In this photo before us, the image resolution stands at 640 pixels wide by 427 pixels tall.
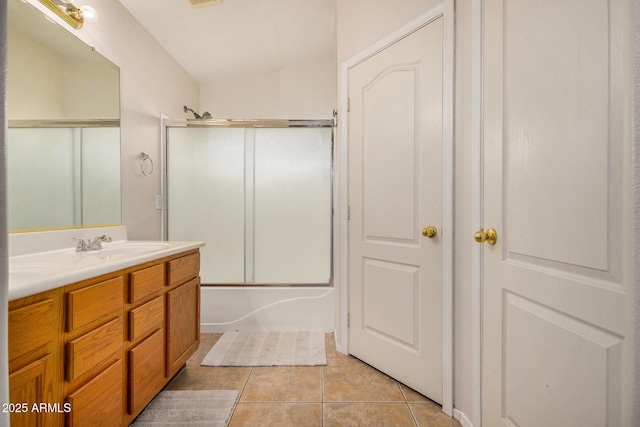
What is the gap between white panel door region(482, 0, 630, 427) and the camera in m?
0.70

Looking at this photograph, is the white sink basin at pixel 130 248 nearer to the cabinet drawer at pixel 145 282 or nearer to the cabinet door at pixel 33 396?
the cabinet drawer at pixel 145 282

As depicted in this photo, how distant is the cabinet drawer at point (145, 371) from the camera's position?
4.02 feet

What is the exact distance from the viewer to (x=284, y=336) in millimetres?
2385

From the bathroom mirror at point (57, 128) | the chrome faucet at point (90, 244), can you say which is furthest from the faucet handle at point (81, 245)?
the bathroom mirror at point (57, 128)

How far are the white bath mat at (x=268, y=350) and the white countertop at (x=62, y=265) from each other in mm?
886

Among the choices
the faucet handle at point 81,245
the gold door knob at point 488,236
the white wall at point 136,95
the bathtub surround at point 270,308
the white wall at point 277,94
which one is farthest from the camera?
the white wall at point 277,94

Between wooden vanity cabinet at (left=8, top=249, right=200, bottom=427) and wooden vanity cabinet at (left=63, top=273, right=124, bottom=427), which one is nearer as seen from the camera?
wooden vanity cabinet at (left=8, top=249, right=200, bottom=427)

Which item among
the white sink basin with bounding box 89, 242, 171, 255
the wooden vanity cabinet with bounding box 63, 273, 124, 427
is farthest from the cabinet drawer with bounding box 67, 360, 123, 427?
the white sink basin with bounding box 89, 242, 171, 255

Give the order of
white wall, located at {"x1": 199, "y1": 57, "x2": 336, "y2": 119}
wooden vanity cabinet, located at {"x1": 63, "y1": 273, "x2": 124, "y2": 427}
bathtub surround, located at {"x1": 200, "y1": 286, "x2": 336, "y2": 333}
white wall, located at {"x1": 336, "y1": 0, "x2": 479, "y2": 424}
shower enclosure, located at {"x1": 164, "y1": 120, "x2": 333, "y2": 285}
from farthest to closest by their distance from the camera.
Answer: white wall, located at {"x1": 199, "y1": 57, "x2": 336, "y2": 119}
shower enclosure, located at {"x1": 164, "y1": 120, "x2": 333, "y2": 285}
bathtub surround, located at {"x1": 200, "y1": 286, "x2": 336, "y2": 333}
white wall, located at {"x1": 336, "y1": 0, "x2": 479, "y2": 424}
wooden vanity cabinet, located at {"x1": 63, "y1": 273, "x2": 124, "y2": 427}

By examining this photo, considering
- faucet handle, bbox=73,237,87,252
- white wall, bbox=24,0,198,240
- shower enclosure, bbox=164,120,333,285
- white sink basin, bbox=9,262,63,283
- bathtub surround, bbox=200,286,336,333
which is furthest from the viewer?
shower enclosure, bbox=164,120,333,285

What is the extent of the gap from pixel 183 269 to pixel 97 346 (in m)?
0.68

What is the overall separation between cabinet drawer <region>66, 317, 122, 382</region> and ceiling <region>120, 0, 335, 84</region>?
2.16 meters

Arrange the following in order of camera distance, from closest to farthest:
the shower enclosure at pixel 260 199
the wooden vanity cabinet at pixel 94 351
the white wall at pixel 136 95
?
the wooden vanity cabinet at pixel 94 351 < the white wall at pixel 136 95 < the shower enclosure at pixel 260 199

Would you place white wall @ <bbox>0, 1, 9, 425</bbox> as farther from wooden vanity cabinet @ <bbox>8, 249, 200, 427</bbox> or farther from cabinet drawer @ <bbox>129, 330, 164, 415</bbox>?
cabinet drawer @ <bbox>129, 330, 164, 415</bbox>
